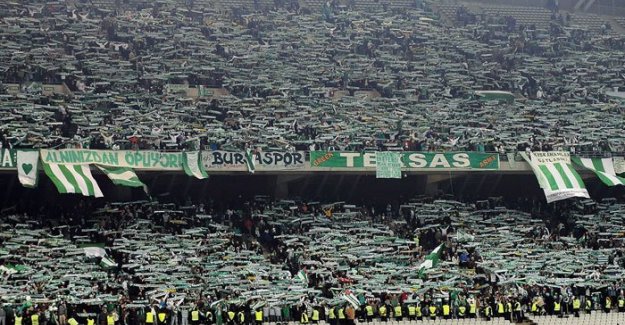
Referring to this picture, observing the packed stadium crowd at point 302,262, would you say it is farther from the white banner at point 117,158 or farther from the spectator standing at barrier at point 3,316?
the white banner at point 117,158

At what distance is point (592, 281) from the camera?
1731 inches

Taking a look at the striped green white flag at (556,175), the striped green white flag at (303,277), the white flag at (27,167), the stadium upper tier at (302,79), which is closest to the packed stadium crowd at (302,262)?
the striped green white flag at (303,277)

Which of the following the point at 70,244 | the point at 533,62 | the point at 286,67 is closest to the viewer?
the point at 70,244

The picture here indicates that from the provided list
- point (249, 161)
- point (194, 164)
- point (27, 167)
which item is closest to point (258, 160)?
point (249, 161)

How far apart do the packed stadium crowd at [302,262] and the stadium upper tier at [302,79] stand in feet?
7.36

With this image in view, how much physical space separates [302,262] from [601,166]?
37.2ft

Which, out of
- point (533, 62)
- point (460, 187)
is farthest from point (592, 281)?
point (533, 62)

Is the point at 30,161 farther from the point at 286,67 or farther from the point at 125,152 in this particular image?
the point at 286,67

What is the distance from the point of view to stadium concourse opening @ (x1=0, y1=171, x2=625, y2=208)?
4559 centimetres

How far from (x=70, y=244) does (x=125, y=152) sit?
11.6 ft

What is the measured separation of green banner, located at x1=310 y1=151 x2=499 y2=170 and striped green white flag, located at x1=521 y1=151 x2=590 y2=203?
1.33m

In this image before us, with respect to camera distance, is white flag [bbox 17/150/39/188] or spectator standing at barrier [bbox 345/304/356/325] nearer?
spectator standing at barrier [bbox 345/304/356/325]

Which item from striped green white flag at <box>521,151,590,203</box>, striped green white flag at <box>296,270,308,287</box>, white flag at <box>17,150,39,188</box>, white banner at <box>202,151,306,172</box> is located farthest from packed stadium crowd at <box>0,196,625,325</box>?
white banner at <box>202,151,306,172</box>

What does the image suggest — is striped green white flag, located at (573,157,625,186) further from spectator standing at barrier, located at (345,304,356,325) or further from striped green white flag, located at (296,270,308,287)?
spectator standing at barrier, located at (345,304,356,325)
